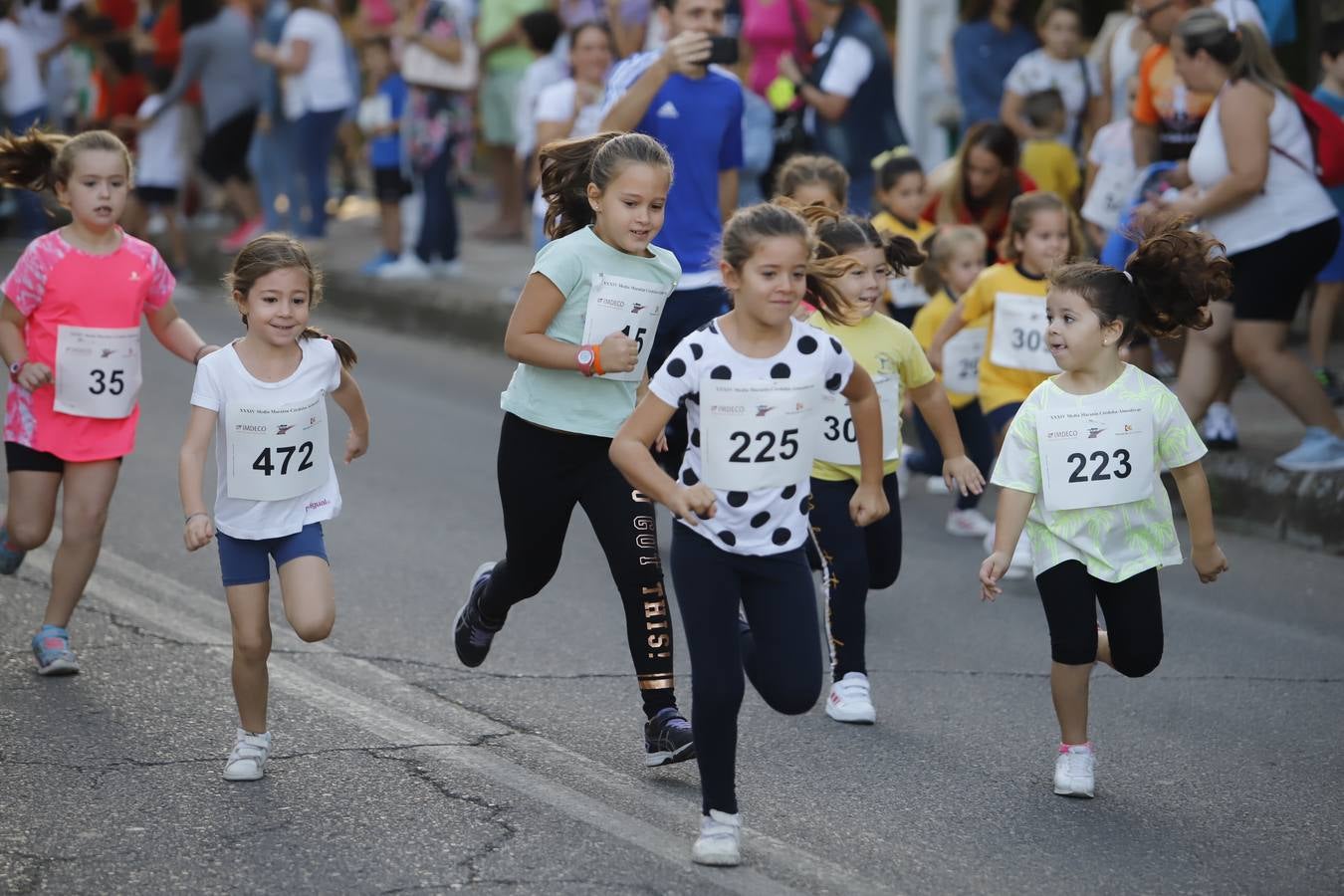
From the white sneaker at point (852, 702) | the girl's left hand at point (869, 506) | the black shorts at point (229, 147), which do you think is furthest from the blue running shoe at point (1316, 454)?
the black shorts at point (229, 147)

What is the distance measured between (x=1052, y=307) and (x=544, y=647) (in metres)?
2.18

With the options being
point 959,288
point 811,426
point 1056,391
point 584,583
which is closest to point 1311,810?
point 1056,391

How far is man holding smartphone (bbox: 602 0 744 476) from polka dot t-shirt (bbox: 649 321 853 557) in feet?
8.66

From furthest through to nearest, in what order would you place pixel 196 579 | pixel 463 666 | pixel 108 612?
pixel 196 579 → pixel 108 612 → pixel 463 666

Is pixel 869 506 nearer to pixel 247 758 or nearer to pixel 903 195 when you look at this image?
pixel 247 758

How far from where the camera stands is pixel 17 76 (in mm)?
15680

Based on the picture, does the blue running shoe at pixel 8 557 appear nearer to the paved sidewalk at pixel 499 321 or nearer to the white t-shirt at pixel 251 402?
the white t-shirt at pixel 251 402

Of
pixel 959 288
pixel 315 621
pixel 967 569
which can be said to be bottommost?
pixel 967 569

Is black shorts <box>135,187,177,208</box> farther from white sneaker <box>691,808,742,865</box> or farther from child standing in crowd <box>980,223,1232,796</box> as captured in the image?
white sneaker <box>691,808,742,865</box>

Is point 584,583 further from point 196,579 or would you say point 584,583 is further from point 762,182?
point 762,182

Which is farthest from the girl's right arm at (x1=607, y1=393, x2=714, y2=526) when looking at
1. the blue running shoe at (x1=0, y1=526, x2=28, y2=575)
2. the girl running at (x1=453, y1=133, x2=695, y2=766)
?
the blue running shoe at (x1=0, y1=526, x2=28, y2=575)

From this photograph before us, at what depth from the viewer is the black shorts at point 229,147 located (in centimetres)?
1443

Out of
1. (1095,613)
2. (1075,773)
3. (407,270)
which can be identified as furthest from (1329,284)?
(407,270)

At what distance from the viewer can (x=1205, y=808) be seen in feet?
15.7
